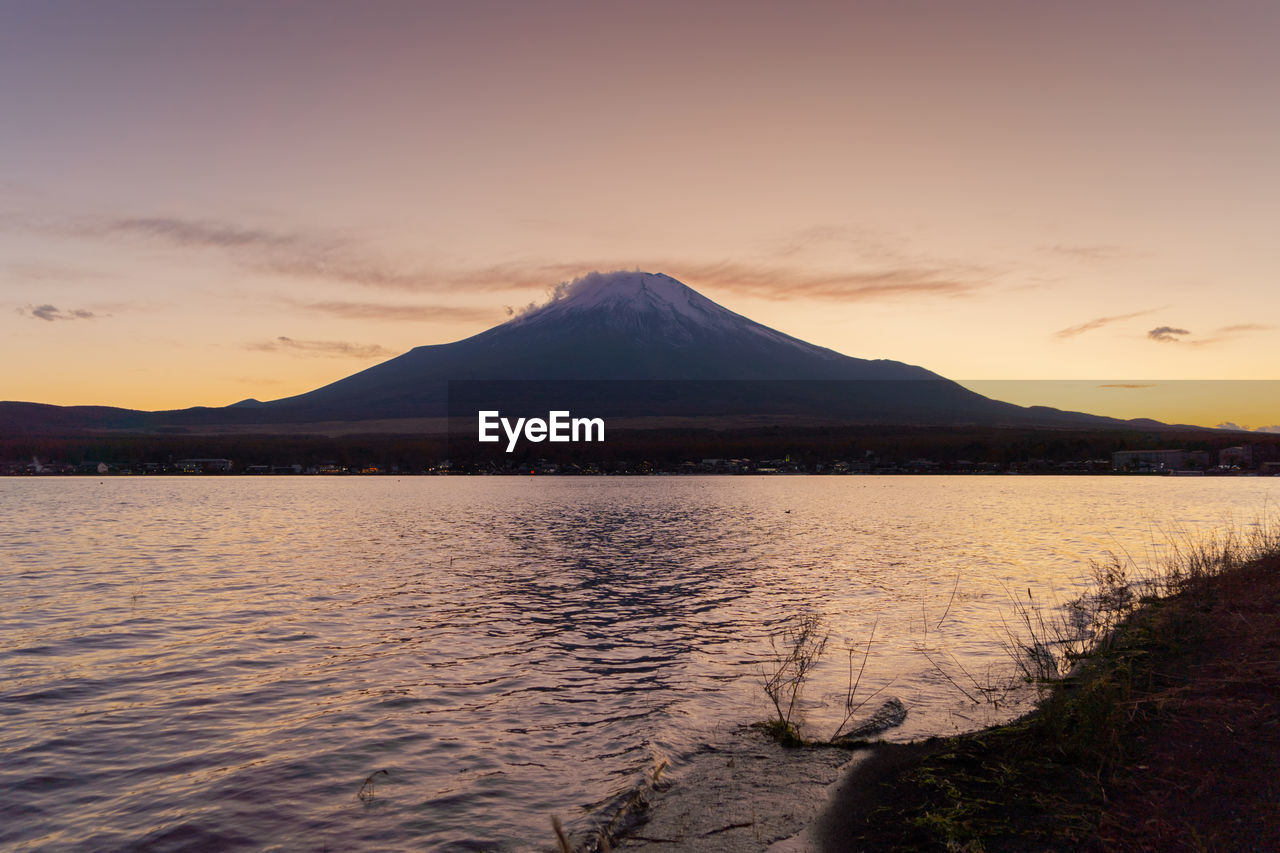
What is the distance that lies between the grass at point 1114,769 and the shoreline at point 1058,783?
2 centimetres

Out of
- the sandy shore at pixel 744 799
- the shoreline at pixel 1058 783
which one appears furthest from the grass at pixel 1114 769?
the sandy shore at pixel 744 799

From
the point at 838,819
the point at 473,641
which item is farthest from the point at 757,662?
the point at 838,819

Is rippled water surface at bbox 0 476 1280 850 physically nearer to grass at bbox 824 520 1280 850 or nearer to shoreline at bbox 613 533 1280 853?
shoreline at bbox 613 533 1280 853

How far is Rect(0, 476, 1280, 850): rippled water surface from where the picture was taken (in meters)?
11.8

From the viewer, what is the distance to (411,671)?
19469 mm

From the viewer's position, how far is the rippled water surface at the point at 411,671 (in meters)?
11.8

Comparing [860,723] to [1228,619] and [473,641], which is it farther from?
[473,641]

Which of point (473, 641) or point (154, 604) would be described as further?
point (154, 604)

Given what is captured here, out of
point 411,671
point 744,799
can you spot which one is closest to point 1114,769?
point 744,799

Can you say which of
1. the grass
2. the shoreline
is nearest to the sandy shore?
the shoreline

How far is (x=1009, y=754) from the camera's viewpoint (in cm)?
1162

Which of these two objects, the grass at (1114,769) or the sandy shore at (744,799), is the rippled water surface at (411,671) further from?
the grass at (1114,769)

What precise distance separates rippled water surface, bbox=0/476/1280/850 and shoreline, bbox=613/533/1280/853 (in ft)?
6.47

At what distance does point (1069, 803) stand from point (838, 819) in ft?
9.38
